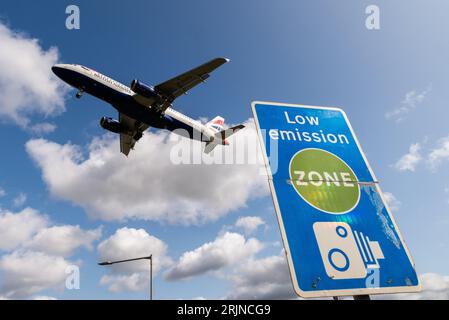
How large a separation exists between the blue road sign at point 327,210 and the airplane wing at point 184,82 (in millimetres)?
32672

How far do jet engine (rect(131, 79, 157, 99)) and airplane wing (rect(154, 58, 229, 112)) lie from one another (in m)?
0.80

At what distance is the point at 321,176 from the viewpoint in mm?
3195

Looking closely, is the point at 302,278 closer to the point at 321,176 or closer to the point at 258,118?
the point at 321,176

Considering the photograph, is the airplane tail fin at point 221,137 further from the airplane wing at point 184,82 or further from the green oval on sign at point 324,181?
the green oval on sign at point 324,181

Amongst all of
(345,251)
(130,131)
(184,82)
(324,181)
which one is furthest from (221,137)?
(345,251)

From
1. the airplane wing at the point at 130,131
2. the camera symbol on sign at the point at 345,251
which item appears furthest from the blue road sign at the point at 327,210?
the airplane wing at the point at 130,131

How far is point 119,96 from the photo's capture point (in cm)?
3906

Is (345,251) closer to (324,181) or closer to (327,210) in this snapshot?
(327,210)

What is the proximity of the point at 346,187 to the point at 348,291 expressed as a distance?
1099mm

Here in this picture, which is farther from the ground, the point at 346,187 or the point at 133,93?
the point at 133,93

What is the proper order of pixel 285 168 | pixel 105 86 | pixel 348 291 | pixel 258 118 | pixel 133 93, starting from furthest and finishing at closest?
pixel 133 93
pixel 105 86
pixel 258 118
pixel 285 168
pixel 348 291

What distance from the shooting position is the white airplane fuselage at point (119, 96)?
122 ft
